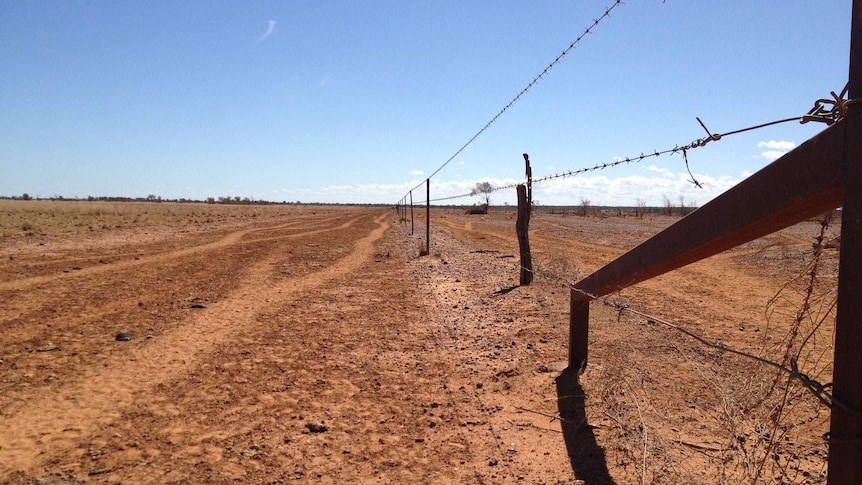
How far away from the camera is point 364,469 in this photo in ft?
11.2

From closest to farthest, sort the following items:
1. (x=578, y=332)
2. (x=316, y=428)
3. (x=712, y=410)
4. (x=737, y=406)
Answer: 1. (x=737, y=406)
2. (x=712, y=410)
3. (x=316, y=428)
4. (x=578, y=332)

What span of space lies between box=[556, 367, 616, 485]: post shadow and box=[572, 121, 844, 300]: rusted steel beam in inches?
54.4

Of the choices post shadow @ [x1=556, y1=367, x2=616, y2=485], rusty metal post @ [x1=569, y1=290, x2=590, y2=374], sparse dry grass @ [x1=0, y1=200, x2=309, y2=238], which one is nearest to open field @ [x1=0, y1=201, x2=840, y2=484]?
post shadow @ [x1=556, y1=367, x2=616, y2=485]

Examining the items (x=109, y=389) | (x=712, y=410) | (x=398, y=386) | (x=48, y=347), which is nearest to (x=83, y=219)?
(x=48, y=347)

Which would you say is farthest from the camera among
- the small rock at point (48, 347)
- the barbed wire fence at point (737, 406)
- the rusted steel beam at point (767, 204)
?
the small rock at point (48, 347)

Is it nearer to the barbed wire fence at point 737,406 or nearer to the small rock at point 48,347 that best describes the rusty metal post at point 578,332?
the barbed wire fence at point 737,406

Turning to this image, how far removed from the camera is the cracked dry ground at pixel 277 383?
3.47 meters

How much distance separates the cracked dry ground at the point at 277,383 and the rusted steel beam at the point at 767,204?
5.46 feet

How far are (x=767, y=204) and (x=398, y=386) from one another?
12.1ft

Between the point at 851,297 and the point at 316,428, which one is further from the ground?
the point at 851,297

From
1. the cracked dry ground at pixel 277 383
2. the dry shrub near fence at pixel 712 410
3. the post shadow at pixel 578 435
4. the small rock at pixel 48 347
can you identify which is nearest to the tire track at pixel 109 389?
the cracked dry ground at pixel 277 383

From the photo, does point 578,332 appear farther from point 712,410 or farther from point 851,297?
point 851,297

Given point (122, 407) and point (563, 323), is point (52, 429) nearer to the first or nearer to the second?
point (122, 407)

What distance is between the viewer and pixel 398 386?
4.87 m
